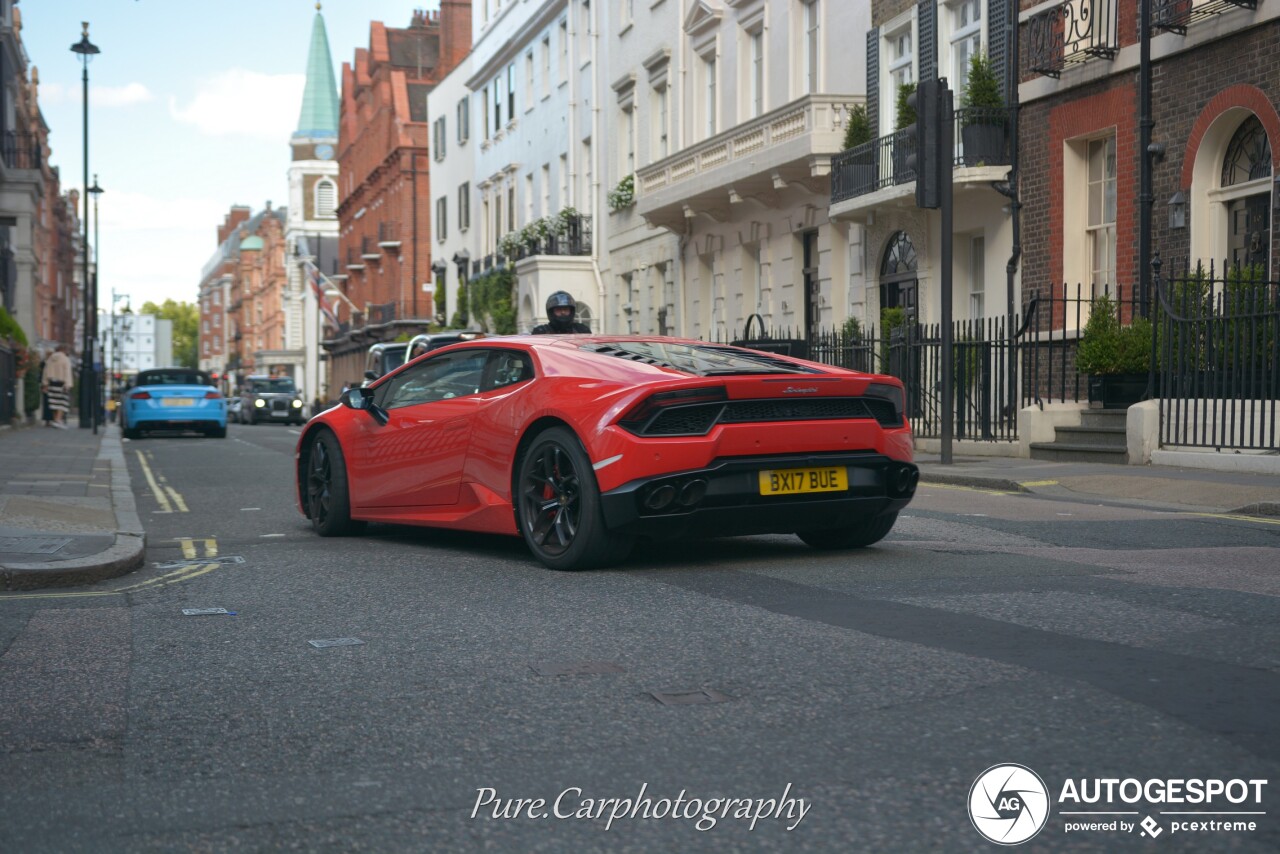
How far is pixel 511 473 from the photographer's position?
818 cm

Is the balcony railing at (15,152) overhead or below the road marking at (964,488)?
overhead

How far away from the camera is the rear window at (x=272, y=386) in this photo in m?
61.1

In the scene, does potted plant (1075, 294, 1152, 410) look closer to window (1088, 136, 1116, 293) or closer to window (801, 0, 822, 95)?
window (1088, 136, 1116, 293)

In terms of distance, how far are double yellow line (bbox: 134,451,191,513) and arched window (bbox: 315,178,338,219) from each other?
334 feet

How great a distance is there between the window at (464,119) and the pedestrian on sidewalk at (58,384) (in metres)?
24.9

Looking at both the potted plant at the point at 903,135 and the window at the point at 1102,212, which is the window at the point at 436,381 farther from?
the potted plant at the point at 903,135

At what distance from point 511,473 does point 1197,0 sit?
13653mm

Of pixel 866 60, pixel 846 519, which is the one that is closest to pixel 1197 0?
pixel 866 60

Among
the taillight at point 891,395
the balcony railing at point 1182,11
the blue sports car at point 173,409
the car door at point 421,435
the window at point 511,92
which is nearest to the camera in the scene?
the taillight at point 891,395

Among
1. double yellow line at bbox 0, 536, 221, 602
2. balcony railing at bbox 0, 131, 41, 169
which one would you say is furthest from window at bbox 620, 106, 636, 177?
double yellow line at bbox 0, 536, 221, 602

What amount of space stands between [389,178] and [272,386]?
16651 millimetres

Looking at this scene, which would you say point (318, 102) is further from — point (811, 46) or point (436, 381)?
point (436, 381)

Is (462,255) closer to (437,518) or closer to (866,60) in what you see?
(866,60)

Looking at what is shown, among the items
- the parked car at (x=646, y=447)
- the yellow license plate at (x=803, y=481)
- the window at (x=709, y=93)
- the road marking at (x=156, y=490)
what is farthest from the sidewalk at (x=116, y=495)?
the window at (x=709, y=93)
